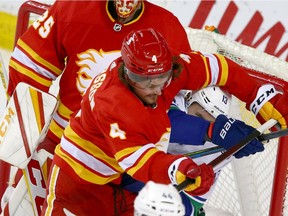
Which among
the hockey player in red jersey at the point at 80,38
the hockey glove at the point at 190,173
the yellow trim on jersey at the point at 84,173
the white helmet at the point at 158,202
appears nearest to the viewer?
the white helmet at the point at 158,202

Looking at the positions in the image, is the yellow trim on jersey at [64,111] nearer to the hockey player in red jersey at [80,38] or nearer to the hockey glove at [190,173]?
the hockey player in red jersey at [80,38]

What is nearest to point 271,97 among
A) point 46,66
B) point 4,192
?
point 46,66

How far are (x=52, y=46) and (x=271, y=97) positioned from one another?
677mm

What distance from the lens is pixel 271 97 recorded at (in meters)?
2.84

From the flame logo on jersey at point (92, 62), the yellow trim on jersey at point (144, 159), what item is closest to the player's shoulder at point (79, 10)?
the flame logo on jersey at point (92, 62)

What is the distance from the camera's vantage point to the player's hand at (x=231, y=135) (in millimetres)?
2697

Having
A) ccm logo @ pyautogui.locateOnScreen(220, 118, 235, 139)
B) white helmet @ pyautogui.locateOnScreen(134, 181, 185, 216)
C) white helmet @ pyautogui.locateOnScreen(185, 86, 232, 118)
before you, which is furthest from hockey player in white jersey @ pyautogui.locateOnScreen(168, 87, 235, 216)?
white helmet @ pyautogui.locateOnScreen(134, 181, 185, 216)

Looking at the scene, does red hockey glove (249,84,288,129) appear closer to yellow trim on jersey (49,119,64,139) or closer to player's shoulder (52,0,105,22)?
player's shoulder (52,0,105,22)

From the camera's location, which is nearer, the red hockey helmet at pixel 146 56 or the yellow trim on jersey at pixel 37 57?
the red hockey helmet at pixel 146 56

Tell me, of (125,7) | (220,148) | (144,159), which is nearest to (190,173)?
(144,159)

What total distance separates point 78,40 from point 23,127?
382mm

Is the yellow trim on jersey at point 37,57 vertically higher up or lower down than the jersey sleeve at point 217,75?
lower down

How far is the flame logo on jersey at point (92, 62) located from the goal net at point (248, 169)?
0.43 meters

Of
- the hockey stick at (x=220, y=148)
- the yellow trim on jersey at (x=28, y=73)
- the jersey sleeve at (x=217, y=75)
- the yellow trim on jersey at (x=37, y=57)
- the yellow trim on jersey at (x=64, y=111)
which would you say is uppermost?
the jersey sleeve at (x=217, y=75)
